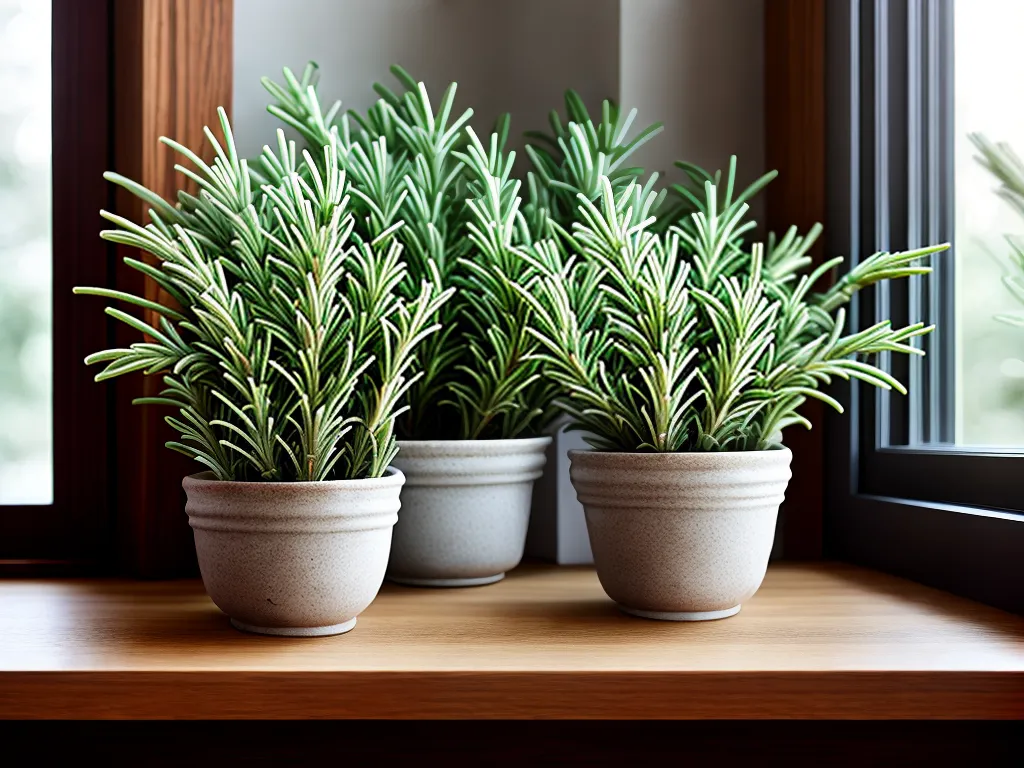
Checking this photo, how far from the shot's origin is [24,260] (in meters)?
0.85

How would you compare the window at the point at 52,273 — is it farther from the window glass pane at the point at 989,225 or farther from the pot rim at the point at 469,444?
the window glass pane at the point at 989,225

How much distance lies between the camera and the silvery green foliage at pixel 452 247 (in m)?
0.71

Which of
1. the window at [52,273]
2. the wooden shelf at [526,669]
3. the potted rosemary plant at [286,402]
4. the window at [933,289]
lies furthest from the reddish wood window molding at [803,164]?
the window at [52,273]

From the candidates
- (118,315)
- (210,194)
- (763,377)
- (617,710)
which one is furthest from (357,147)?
(617,710)

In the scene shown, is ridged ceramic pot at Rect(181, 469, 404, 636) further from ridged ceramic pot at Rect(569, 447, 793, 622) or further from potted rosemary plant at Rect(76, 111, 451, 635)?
ridged ceramic pot at Rect(569, 447, 793, 622)

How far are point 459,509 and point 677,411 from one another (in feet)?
0.67

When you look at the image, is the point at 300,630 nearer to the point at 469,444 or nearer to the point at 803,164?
the point at 469,444

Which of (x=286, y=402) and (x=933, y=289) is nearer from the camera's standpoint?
(x=286, y=402)

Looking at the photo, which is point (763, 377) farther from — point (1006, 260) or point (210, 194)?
point (210, 194)

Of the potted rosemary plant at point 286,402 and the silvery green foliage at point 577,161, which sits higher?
the silvery green foliage at point 577,161

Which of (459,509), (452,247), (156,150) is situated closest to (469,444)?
(459,509)

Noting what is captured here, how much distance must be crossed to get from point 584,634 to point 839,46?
65 centimetres

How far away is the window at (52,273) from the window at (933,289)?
0.72 meters
